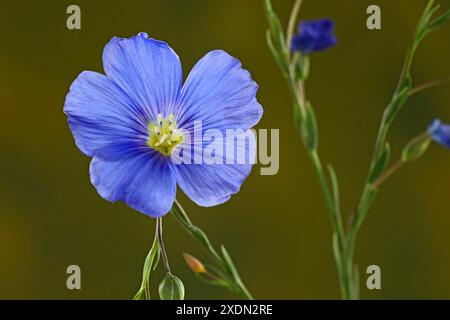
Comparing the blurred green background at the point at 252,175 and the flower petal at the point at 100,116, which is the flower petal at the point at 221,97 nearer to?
the flower petal at the point at 100,116

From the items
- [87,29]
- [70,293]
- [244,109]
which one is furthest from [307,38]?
[70,293]

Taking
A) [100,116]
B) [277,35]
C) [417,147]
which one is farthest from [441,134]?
[100,116]

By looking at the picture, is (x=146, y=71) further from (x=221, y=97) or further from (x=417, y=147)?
(x=417, y=147)

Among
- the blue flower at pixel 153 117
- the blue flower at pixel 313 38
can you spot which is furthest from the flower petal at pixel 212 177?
the blue flower at pixel 313 38

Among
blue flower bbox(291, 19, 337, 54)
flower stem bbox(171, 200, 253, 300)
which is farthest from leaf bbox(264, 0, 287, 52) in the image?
flower stem bbox(171, 200, 253, 300)

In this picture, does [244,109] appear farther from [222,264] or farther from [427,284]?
[427,284]

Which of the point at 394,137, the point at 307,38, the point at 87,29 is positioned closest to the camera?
the point at 307,38
